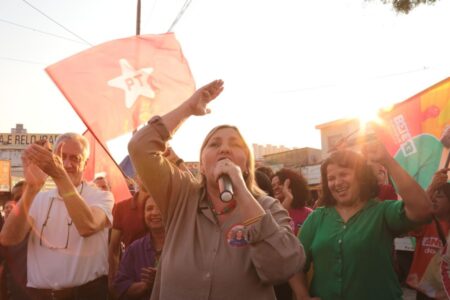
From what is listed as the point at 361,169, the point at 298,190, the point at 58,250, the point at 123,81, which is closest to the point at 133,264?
the point at 58,250

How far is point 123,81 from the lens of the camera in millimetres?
5172

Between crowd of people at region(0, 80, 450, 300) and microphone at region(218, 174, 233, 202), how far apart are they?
1cm

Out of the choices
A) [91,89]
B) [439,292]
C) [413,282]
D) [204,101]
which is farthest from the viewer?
[91,89]

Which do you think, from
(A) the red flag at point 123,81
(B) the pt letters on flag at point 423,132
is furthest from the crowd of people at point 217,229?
(A) the red flag at point 123,81

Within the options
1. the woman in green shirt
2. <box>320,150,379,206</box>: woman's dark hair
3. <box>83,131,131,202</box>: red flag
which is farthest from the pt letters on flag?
<box>83,131,131,202</box>: red flag

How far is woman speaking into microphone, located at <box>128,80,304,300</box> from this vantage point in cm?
193

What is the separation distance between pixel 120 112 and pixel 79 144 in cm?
187

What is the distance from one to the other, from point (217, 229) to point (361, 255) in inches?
42.7

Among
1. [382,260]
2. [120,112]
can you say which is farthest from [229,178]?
[120,112]

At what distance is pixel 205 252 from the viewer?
2.06 m

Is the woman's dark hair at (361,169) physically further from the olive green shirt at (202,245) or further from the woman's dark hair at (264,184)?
the woman's dark hair at (264,184)

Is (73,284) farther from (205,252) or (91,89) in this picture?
(91,89)

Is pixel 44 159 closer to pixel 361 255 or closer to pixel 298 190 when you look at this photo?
pixel 361 255

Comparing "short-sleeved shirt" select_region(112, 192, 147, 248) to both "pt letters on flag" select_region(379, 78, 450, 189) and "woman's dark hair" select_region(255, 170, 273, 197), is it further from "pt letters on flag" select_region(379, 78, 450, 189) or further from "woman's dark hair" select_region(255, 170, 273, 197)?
"pt letters on flag" select_region(379, 78, 450, 189)
